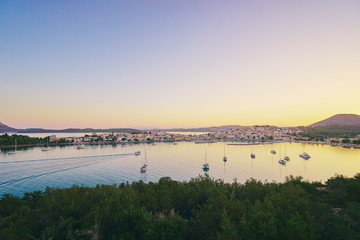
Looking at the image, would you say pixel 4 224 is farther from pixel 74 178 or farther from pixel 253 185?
pixel 74 178

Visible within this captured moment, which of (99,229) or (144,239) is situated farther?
(99,229)

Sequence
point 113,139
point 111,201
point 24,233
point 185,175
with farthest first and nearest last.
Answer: point 113,139, point 185,175, point 111,201, point 24,233

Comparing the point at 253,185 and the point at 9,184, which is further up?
the point at 253,185

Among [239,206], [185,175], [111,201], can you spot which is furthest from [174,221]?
[185,175]

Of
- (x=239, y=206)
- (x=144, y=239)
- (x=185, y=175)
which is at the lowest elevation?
(x=185, y=175)

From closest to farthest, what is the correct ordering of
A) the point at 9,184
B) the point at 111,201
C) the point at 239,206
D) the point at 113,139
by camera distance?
the point at 239,206, the point at 111,201, the point at 9,184, the point at 113,139

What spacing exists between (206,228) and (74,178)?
21446 millimetres

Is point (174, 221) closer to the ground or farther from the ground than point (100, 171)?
farther from the ground

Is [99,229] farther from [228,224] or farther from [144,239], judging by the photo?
[228,224]

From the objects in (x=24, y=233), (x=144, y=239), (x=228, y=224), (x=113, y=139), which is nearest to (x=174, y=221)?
(x=144, y=239)

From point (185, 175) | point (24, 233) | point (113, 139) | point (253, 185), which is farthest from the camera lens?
point (113, 139)

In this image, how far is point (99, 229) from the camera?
6.99m

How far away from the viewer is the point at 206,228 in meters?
7.00

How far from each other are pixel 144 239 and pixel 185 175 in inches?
754
